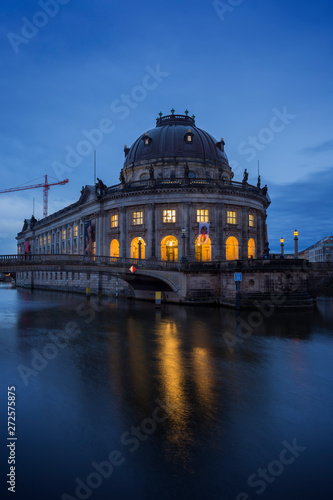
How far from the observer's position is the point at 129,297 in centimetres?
5478

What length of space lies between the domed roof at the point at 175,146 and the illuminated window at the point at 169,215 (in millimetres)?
13393

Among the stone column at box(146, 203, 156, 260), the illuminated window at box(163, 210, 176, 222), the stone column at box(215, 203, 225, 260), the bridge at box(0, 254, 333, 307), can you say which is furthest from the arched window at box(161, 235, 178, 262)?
the bridge at box(0, 254, 333, 307)

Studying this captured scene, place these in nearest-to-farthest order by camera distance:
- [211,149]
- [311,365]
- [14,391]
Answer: [14,391], [311,365], [211,149]

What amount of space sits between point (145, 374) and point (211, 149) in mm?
58132

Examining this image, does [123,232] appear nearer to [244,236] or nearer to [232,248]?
[232,248]

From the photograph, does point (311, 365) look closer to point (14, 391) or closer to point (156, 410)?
point (156, 410)

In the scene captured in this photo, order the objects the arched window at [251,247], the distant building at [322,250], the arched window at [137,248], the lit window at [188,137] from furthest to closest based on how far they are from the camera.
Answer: the distant building at [322,250] → the lit window at [188,137] → the arched window at [251,247] → the arched window at [137,248]

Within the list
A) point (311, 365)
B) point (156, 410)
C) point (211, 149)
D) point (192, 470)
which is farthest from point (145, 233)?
point (192, 470)

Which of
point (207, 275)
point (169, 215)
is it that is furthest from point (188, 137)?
point (207, 275)

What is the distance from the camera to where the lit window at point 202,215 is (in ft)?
183

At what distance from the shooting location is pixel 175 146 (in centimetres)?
6531

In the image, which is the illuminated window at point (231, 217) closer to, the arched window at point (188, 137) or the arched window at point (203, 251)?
the arched window at point (203, 251)

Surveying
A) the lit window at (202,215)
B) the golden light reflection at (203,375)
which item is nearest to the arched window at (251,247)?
the lit window at (202,215)

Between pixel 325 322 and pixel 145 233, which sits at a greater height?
pixel 145 233
